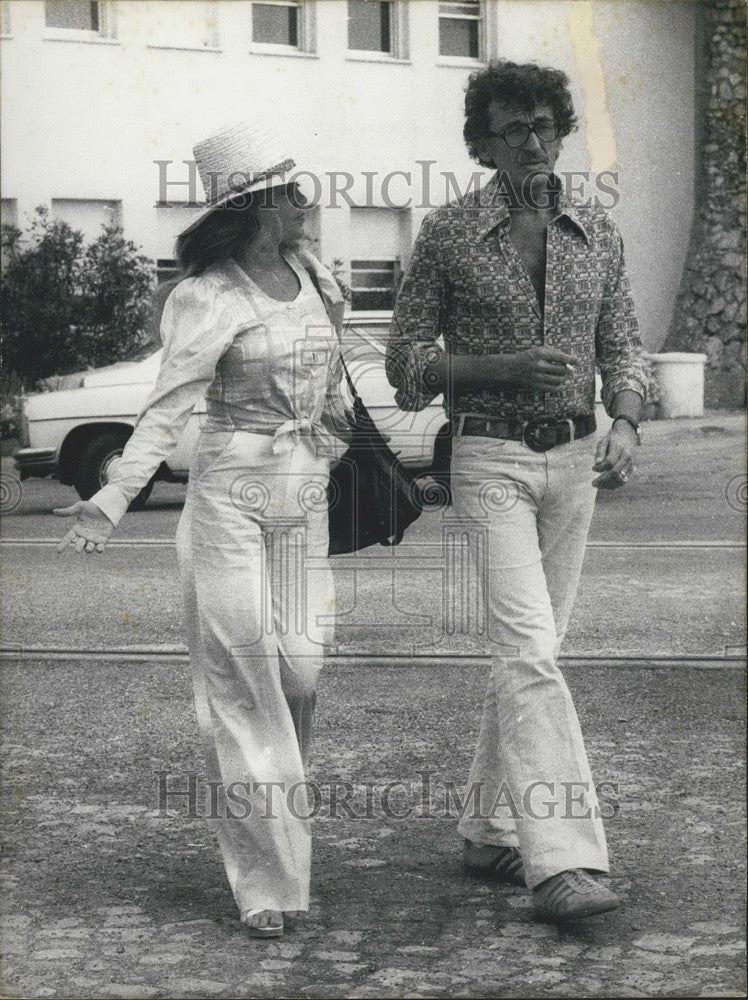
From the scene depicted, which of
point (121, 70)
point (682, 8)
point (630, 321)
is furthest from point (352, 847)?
point (682, 8)

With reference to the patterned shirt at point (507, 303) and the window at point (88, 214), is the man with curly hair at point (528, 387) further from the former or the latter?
the window at point (88, 214)

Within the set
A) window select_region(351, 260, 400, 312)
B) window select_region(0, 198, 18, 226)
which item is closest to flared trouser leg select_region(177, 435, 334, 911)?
window select_region(351, 260, 400, 312)

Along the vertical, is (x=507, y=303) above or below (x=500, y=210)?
below

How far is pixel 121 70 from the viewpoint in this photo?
16672 mm

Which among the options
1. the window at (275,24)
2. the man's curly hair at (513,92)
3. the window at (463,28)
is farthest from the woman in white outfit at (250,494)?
the window at (275,24)

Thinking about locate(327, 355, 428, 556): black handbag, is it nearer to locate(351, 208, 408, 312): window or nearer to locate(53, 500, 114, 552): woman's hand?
locate(53, 500, 114, 552): woman's hand

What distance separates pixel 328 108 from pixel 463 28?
3.54m

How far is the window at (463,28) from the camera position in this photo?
30.1 feet

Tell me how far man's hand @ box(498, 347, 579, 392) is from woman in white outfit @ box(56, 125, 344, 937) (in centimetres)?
48

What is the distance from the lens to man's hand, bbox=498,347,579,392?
4105 mm

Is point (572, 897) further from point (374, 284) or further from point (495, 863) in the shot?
point (374, 284)

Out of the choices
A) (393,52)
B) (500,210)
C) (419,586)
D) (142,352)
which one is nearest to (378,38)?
(393,52)

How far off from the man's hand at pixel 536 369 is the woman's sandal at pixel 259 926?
140cm

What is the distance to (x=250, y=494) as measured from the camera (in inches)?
163
